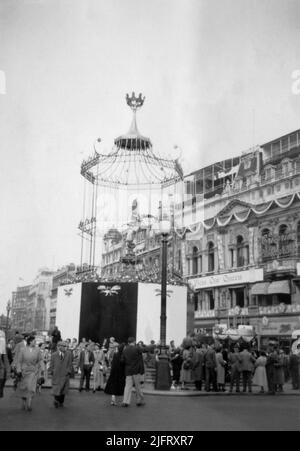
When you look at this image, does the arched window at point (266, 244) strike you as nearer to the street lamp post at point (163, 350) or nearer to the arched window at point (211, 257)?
the arched window at point (211, 257)

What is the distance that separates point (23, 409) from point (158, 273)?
1580 cm

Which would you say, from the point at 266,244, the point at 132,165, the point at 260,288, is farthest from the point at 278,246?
the point at 132,165

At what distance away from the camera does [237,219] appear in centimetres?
4188

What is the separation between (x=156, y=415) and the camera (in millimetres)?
10156

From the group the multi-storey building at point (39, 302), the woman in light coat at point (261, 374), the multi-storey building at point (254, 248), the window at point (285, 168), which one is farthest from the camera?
the multi-storey building at point (39, 302)

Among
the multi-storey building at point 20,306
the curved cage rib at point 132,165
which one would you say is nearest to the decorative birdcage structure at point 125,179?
the curved cage rib at point 132,165

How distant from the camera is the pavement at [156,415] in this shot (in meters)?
8.46

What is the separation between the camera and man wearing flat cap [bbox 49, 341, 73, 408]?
11500 mm

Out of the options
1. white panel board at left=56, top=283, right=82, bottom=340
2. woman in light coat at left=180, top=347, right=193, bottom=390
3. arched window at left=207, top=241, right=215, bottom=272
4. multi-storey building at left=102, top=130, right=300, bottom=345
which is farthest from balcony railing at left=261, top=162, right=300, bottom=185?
woman in light coat at left=180, top=347, right=193, bottom=390

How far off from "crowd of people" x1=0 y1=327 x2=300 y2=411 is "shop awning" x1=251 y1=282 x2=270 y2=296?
18.9 metres

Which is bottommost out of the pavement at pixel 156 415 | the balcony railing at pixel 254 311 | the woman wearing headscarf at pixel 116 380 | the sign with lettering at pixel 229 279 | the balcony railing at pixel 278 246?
the pavement at pixel 156 415

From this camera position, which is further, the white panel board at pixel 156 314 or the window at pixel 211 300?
the window at pixel 211 300

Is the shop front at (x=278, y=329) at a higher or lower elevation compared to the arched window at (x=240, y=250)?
lower

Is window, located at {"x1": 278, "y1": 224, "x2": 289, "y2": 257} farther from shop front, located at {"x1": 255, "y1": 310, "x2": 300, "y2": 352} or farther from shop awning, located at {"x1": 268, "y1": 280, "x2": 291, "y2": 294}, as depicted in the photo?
shop front, located at {"x1": 255, "y1": 310, "x2": 300, "y2": 352}
